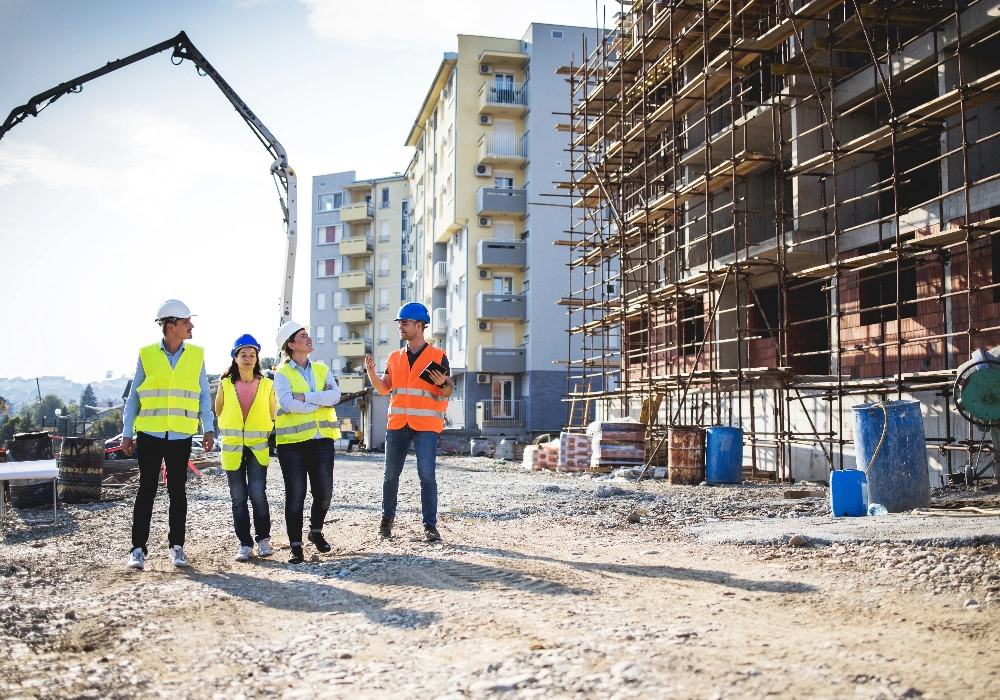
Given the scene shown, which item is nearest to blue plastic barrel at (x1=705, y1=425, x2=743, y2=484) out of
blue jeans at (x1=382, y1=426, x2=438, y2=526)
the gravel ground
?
the gravel ground

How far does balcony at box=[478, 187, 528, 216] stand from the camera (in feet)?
148

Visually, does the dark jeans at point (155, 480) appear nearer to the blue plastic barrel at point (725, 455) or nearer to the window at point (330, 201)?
the blue plastic barrel at point (725, 455)

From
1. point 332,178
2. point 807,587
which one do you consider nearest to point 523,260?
Result: point 332,178

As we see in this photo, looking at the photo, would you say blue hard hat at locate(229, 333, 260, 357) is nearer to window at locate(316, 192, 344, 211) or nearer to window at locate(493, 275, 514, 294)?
window at locate(493, 275, 514, 294)

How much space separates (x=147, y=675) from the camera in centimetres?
396

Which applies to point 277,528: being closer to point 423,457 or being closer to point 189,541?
point 189,541

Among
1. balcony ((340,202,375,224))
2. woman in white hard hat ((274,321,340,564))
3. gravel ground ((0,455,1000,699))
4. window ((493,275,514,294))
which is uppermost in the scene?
balcony ((340,202,375,224))

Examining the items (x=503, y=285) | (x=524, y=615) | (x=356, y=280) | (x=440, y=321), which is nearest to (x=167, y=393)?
(x=524, y=615)

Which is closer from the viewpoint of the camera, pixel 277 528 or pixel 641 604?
pixel 641 604

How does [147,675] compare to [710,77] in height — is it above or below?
below

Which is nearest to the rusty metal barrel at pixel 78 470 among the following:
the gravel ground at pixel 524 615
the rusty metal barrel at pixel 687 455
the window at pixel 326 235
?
the gravel ground at pixel 524 615

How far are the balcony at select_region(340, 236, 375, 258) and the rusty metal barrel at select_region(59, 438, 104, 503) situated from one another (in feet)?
196

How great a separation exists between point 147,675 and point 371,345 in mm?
67859

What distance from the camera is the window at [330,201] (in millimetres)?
75188
